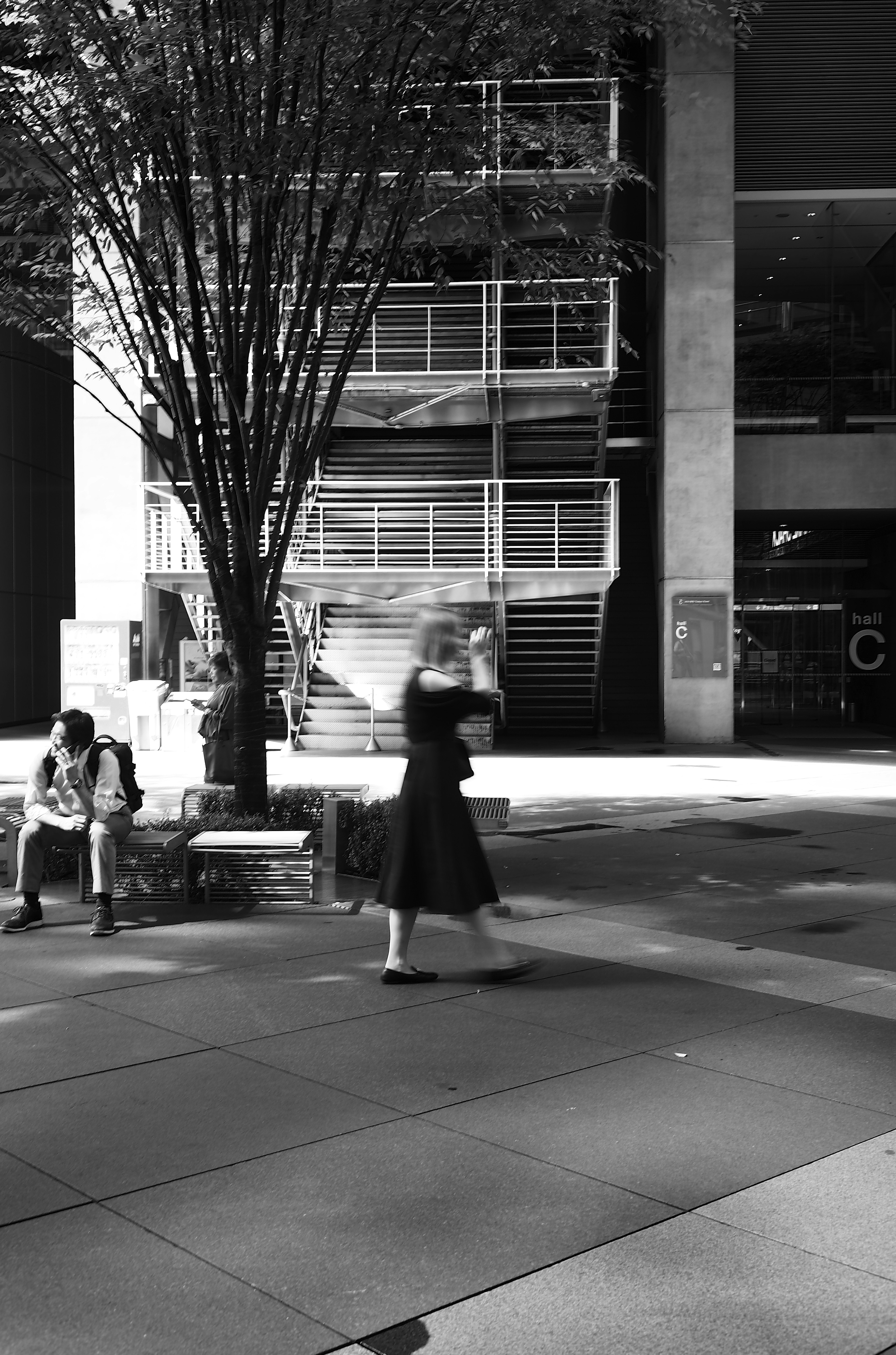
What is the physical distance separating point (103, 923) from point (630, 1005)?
3.33m

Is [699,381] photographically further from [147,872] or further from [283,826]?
[147,872]

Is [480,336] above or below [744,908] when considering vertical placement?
above

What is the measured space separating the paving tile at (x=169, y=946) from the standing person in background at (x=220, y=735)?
25.4 feet

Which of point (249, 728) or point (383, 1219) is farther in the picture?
point (249, 728)

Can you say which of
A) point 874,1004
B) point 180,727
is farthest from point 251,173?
point 180,727

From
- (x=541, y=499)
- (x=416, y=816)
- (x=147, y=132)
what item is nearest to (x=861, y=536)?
(x=541, y=499)

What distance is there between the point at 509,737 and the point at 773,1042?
66.8ft

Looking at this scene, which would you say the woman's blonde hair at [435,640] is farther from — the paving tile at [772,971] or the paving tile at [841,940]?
the paving tile at [841,940]

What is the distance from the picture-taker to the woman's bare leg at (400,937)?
7059 mm

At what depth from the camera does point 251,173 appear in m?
9.93

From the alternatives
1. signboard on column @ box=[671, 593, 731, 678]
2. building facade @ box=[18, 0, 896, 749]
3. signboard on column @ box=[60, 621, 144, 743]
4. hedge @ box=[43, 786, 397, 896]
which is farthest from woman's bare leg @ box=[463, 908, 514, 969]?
signboard on column @ box=[671, 593, 731, 678]

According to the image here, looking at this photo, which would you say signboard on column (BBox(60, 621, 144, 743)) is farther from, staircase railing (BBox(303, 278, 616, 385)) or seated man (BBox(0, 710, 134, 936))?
seated man (BBox(0, 710, 134, 936))

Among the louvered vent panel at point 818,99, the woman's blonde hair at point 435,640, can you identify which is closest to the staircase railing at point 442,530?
the louvered vent panel at point 818,99

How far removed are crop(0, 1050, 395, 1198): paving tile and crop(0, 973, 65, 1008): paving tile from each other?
4.16 ft
